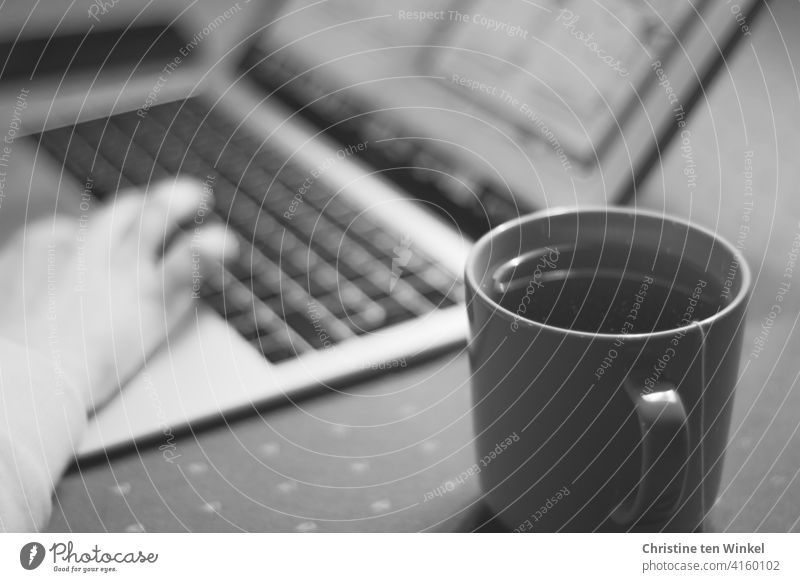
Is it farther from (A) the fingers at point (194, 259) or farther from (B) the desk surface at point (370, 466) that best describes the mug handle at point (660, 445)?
(A) the fingers at point (194, 259)

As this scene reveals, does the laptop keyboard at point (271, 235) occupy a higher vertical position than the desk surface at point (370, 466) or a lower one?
higher

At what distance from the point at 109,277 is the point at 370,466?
170mm

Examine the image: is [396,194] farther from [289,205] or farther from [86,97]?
[86,97]

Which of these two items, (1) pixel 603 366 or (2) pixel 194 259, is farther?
(2) pixel 194 259

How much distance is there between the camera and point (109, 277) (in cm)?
35

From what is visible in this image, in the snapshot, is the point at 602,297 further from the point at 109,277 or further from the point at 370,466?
the point at 109,277

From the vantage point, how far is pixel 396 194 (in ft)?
1.18

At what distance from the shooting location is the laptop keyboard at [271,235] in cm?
30

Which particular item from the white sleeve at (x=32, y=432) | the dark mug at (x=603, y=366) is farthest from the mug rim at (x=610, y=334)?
the white sleeve at (x=32, y=432)

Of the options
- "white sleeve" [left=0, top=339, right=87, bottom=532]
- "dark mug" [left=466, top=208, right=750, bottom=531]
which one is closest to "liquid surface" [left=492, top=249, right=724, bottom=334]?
"dark mug" [left=466, top=208, right=750, bottom=531]
